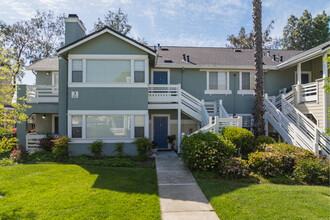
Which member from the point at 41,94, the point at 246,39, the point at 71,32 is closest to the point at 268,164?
the point at 71,32

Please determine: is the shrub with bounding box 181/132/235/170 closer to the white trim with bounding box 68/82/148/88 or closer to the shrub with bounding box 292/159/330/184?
the shrub with bounding box 292/159/330/184

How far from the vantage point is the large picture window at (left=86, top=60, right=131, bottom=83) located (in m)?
11.8

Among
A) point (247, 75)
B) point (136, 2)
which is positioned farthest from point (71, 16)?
point (247, 75)

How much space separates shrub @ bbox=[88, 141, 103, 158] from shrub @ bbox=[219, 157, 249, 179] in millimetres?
6778

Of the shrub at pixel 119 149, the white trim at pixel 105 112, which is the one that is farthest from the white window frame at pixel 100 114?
the shrub at pixel 119 149

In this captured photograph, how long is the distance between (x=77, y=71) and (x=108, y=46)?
239 centimetres

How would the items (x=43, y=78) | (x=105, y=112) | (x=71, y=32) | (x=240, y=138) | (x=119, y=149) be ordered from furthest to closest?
1. (x=43, y=78)
2. (x=71, y=32)
3. (x=105, y=112)
4. (x=119, y=149)
5. (x=240, y=138)

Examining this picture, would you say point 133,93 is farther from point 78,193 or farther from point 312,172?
point 312,172

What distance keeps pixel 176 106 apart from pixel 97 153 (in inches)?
217

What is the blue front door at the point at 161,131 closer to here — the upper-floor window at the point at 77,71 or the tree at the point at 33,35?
the upper-floor window at the point at 77,71

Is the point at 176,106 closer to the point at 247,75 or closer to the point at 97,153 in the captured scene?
the point at 97,153

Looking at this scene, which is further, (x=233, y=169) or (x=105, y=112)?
(x=105, y=112)

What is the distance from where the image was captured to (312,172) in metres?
7.53

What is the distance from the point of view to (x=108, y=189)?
6625mm
